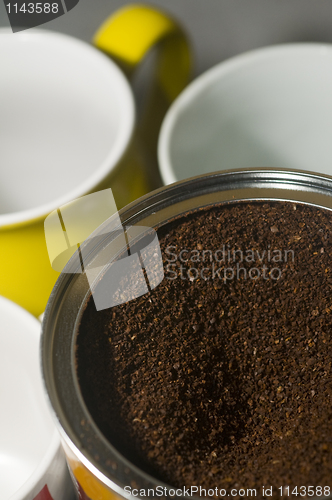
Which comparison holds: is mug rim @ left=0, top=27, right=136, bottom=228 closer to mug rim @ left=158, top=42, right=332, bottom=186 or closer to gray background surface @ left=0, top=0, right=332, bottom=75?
mug rim @ left=158, top=42, right=332, bottom=186

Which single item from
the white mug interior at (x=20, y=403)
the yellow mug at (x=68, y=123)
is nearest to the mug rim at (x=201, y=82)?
the yellow mug at (x=68, y=123)

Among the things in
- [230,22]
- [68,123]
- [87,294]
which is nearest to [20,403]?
[87,294]

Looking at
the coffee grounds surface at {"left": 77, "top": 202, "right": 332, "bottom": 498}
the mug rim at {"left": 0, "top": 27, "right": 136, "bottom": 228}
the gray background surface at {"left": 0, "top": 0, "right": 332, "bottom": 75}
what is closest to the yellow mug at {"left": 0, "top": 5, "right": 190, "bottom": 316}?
the mug rim at {"left": 0, "top": 27, "right": 136, "bottom": 228}

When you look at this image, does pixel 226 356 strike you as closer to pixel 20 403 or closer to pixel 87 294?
pixel 87 294

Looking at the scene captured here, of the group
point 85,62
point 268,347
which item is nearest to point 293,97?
point 85,62

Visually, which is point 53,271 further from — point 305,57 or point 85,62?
point 305,57

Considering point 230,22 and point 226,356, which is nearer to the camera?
point 226,356
